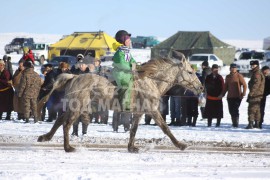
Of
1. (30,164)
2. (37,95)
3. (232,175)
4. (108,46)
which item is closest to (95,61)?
(37,95)

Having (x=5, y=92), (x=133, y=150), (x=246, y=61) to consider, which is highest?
(x=246, y=61)

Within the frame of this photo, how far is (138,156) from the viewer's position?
1112 cm

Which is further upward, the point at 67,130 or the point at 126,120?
the point at 67,130

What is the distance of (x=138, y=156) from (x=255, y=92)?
27.8 feet

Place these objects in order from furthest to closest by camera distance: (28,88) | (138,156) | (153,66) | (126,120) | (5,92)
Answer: (5,92) < (28,88) < (126,120) < (153,66) < (138,156)

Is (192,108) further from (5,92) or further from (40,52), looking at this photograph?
(40,52)

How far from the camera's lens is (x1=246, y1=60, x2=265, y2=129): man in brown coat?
18.8 meters

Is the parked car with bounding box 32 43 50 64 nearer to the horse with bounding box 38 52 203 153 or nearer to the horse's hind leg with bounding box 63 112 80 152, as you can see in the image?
the horse with bounding box 38 52 203 153

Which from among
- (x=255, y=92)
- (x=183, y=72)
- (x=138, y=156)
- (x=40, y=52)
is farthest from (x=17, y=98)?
(x=40, y=52)

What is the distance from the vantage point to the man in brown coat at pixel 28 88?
1909 cm

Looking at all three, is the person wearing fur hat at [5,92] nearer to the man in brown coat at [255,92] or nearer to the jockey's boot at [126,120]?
the jockey's boot at [126,120]

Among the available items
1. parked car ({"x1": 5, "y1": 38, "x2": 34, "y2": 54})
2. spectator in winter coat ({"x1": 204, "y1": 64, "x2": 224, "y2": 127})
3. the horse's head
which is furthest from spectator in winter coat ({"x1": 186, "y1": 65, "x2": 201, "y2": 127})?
parked car ({"x1": 5, "y1": 38, "x2": 34, "y2": 54})

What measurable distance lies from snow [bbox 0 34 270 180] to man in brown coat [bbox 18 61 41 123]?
5.74 ft

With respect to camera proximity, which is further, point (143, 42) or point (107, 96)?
point (143, 42)
